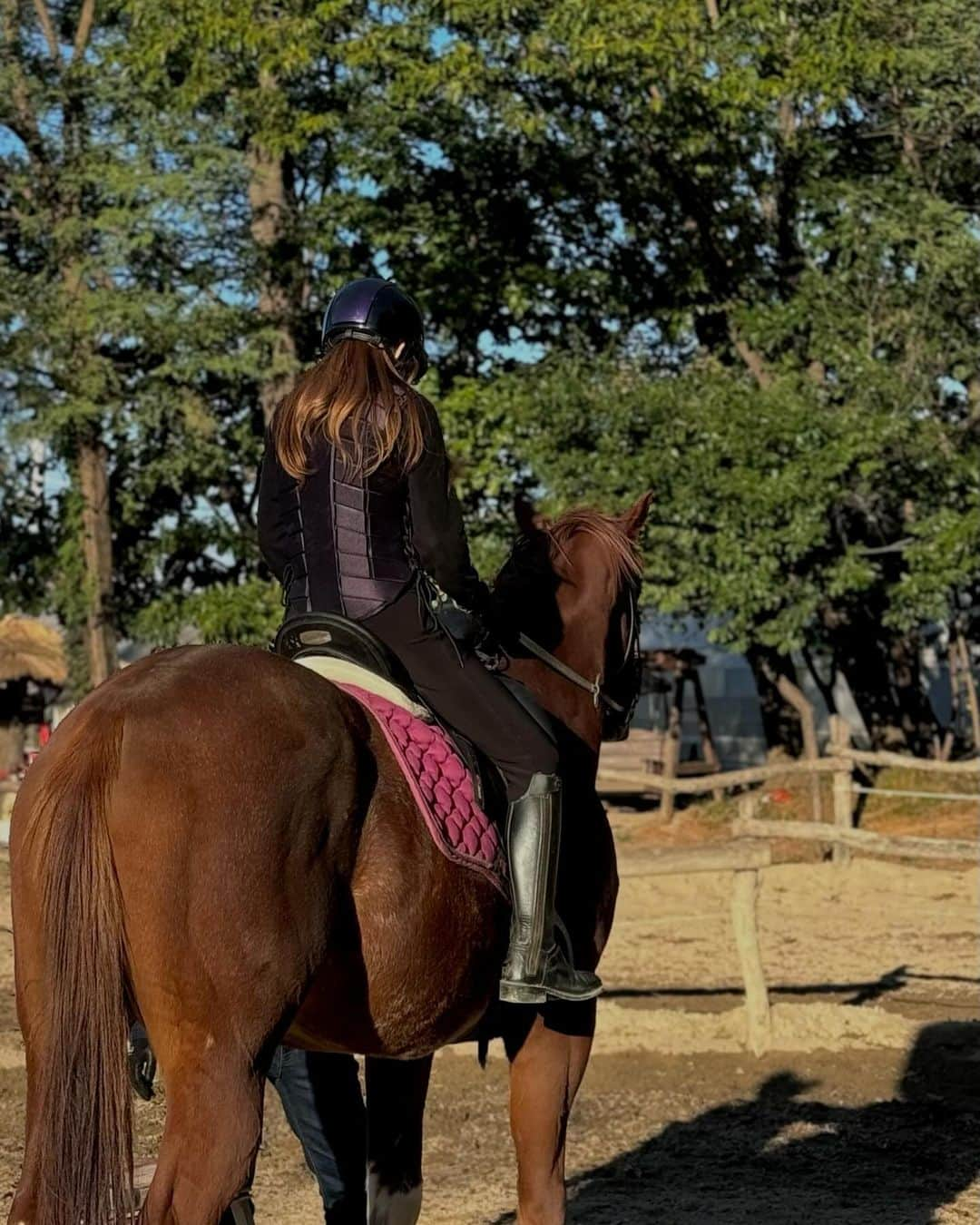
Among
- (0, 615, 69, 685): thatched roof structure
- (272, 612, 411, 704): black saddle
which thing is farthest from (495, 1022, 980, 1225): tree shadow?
(0, 615, 69, 685): thatched roof structure

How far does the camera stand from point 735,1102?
723 centimetres

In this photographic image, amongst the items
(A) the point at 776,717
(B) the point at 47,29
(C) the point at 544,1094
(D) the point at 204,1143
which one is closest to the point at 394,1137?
(C) the point at 544,1094

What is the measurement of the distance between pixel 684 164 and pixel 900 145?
2.65 meters

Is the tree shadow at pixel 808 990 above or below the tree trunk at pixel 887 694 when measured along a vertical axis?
below

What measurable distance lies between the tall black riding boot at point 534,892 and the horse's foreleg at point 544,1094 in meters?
0.24

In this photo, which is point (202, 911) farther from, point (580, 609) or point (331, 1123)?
point (580, 609)

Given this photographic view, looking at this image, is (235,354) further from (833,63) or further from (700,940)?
(700,940)

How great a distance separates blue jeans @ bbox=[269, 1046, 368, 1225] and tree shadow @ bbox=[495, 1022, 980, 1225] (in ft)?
4.47

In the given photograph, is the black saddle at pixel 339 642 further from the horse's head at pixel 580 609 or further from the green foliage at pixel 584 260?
the green foliage at pixel 584 260

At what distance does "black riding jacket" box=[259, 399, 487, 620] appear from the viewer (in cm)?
373

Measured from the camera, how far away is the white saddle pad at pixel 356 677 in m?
3.60

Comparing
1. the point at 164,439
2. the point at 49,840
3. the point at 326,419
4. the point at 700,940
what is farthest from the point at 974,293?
the point at 49,840

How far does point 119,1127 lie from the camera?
2965mm

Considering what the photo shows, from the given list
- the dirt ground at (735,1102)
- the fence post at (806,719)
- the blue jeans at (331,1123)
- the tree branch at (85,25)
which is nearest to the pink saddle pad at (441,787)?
the blue jeans at (331,1123)
